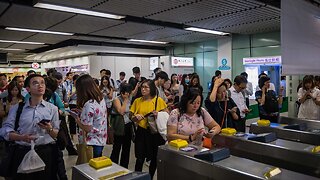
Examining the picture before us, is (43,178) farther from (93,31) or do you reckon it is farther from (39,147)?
(93,31)

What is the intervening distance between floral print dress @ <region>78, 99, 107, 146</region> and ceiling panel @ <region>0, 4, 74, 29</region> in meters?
3.53

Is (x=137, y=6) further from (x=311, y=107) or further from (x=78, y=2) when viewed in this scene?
(x=311, y=107)

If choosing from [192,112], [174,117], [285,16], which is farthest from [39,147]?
[285,16]

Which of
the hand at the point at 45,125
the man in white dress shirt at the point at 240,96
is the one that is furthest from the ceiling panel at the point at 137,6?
the hand at the point at 45,125

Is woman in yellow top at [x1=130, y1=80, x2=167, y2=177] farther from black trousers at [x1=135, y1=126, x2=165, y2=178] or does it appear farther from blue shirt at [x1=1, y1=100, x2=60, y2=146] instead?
blue shirt at [x1=1, y1=100, x2=60, y2=146]

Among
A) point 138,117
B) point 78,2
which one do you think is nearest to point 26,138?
point 138,117

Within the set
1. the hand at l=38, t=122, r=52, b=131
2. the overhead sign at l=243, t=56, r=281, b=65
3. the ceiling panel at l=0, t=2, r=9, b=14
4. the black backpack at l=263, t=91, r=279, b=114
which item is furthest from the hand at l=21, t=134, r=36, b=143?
the overhead sign at l=243, t=56, r=281, b=65

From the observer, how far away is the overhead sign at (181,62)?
9316 millimetres

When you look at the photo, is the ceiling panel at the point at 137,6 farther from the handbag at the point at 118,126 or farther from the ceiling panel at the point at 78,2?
the handbag at the point at 118,126

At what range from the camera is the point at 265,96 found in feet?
15.1

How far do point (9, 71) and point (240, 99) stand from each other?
20.6 metres

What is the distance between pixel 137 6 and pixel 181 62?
4.90 metres

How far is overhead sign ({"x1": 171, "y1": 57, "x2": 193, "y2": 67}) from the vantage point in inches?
367

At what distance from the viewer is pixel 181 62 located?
31.9ft
